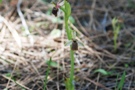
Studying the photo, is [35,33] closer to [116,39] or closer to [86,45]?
[86,45]

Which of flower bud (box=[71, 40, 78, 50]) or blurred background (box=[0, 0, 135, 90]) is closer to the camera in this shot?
flower bud (box=[71, 40, 78, 50])

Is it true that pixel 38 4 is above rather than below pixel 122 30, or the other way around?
above

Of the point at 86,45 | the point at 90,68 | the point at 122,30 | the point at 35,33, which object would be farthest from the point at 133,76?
the point at 35,33

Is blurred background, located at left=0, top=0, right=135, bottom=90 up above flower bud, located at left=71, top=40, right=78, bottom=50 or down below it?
below

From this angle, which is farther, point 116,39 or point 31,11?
point 31,11

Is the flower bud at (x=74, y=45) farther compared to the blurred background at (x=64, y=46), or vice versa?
the blurred background at (x=64, y=46)

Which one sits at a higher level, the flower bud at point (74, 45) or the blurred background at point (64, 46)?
the flower bud at point (74, 45)

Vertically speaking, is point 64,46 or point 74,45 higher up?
point 74,45

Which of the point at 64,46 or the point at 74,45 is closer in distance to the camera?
the point at 74,45
